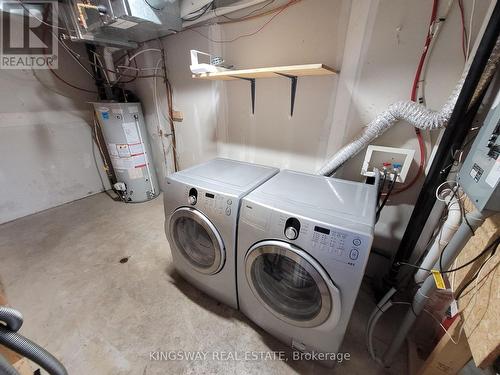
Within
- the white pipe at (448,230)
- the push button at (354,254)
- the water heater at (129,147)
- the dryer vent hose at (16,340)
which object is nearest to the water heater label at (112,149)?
the water heater at (129,147)

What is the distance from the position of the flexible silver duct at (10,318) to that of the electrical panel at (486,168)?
1.43 m

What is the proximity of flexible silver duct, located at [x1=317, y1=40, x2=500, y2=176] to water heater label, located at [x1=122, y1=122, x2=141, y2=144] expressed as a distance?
7.61 feet

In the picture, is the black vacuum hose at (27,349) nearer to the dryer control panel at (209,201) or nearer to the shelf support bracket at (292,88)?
the dryer control panel at (209,201)

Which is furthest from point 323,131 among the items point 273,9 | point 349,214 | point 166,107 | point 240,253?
→ point 166,107

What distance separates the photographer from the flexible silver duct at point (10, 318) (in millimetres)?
545

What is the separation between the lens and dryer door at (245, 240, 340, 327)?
878mm

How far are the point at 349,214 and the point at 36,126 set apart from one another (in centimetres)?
344

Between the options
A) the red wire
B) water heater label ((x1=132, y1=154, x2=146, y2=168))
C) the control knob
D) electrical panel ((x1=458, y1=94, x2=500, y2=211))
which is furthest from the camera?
water heater label ((x1=132, y1=154, x2=146, y2=168))

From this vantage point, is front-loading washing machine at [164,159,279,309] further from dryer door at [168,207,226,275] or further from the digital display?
the digital display

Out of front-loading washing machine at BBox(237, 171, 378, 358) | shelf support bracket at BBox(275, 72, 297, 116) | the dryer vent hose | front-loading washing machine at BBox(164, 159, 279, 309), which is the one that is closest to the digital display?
front-loading washing machine at BBox(237, 171, 378, 358)

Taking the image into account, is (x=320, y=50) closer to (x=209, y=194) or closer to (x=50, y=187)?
(x=209, y=194)

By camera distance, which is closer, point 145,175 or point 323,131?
point 323,131

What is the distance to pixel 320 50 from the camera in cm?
137

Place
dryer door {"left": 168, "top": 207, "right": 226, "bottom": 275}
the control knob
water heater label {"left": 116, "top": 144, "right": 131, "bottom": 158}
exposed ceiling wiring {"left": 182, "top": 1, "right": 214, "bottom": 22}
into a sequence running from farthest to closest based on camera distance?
water heater label {"left": 116, "top": 144, "right": 131, "bottom": 158} < exposed ceiling wiring {"left": 182, "top": 1, "right": 214, "bottom": 22} < dryer door {"left": 168, "top": 207, "right": 226, "bottom": 275} < the control knob
